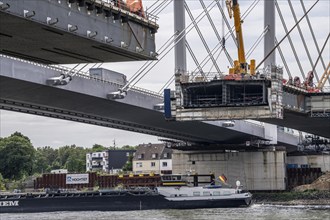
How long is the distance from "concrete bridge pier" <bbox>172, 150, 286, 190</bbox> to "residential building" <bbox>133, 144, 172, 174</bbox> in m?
45.1

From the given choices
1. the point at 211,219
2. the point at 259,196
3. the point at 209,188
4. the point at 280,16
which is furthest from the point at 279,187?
the point at 211,219

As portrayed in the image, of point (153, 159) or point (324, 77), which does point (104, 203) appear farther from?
point (153, 159)

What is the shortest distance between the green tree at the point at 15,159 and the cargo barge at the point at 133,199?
45265 millimetres

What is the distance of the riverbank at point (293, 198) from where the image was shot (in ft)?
294

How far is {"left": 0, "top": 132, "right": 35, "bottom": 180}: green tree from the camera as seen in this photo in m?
132

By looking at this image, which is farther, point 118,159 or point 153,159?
point 118,159

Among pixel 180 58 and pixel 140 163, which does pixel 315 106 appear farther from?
pixel 140 163

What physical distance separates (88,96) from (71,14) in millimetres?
36639

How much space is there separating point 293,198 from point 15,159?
54397mm

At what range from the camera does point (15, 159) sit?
133 m

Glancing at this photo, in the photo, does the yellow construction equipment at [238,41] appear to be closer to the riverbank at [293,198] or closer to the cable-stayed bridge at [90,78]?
the cable-stayed bridge at [90,78]

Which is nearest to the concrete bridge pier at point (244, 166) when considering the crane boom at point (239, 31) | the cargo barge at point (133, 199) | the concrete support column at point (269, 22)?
the cargo barge at point (133, 199)

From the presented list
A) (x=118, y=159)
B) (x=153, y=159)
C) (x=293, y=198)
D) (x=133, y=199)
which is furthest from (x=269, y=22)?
(x=118, y=159)

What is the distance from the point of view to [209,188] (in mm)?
85062
